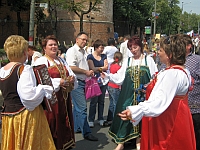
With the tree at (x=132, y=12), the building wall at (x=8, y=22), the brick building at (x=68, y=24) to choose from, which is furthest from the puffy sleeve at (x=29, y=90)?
the tree at (x=132, y=12)

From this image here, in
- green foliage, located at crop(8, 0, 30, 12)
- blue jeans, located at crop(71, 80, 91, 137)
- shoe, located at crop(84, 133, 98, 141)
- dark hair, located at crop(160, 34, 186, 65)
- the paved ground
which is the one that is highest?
green foliage, located at crop(8, 0, 30, 12)

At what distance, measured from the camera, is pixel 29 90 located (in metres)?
3.23

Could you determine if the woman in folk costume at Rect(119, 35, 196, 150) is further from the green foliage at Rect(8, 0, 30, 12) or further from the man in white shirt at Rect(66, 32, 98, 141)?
the green foliage at Rect(8, 0, 30, 12)

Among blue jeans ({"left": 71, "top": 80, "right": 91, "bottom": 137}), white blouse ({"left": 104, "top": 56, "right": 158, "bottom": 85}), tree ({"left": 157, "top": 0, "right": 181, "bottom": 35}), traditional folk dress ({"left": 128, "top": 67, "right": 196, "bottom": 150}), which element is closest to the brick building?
tree ({"left": 157, "top": 0, "right": 181, "bottom": 35})

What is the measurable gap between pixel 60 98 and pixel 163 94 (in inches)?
78.1

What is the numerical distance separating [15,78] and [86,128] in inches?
97.7

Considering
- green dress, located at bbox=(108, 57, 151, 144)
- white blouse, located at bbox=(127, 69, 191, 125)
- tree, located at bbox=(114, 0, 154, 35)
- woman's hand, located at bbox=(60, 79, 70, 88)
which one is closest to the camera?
white blouse, located at bbox=(127, 69, 191, 125)

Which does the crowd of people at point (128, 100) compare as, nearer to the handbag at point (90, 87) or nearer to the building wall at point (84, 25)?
the handbag at point (90, 87)

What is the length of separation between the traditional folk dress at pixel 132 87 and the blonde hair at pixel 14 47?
78.7 inches

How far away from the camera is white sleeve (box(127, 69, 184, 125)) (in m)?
2.70

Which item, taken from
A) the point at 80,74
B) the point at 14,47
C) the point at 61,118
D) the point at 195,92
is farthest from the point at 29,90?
the point at 80,74

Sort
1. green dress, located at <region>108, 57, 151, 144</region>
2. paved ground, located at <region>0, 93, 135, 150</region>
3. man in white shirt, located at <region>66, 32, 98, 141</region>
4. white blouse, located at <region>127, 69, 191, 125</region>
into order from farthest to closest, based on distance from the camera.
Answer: man in white shirt, located at <region>66, 32, 98, 141</region>, paved ground, located at <region>0, 93, 135, 150</region>, green dress, located at <region>108, 57, 151, 144</region>, white blouse, located at <region>127, 69, 191, 125</region>

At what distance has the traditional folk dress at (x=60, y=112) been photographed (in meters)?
4.29

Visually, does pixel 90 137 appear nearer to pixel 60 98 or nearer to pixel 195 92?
pixel 60 98
